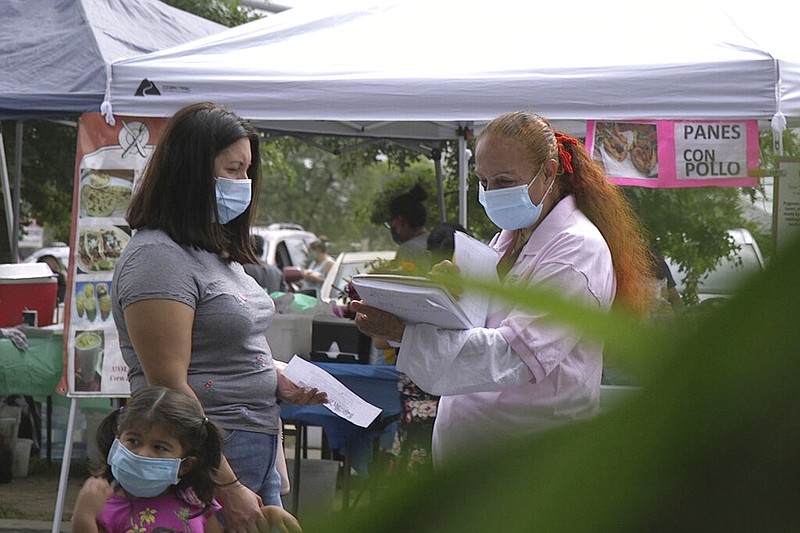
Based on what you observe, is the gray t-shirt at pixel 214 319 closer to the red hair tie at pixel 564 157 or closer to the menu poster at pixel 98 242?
the red hair tie at pixel 564 157

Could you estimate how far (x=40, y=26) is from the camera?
20.3 feet

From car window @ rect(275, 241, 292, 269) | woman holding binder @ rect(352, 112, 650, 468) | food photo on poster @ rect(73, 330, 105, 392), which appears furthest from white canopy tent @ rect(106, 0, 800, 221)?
car window @ rect(275, 241, 292, 269)

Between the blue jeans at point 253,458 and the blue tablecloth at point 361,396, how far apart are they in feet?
7.35

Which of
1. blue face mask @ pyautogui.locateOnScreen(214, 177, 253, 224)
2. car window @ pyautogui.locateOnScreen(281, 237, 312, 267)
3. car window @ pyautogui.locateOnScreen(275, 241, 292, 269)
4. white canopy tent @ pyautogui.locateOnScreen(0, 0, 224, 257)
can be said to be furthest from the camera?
car window @ pyautogui.locateOnScreen(281, 237, 312, 267)

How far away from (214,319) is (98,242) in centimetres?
263

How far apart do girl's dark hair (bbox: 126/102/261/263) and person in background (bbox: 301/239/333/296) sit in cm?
1020

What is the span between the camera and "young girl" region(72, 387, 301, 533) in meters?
2.72

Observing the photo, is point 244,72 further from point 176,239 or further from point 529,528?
point 529,528

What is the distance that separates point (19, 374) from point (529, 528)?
6.45 meters

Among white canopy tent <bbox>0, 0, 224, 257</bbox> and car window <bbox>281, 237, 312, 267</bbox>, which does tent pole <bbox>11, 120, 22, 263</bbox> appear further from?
car window <bbox>281, 237, 312, 267</bbox>

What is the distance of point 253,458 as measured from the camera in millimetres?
2588

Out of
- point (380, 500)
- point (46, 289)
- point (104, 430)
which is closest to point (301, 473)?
point (104, 430)

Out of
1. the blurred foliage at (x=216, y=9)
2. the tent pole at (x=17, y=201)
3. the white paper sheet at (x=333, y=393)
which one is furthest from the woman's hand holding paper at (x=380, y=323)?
the blurred foliage at (x=216, y=9)

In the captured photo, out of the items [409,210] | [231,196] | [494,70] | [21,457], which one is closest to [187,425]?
[231,196]
